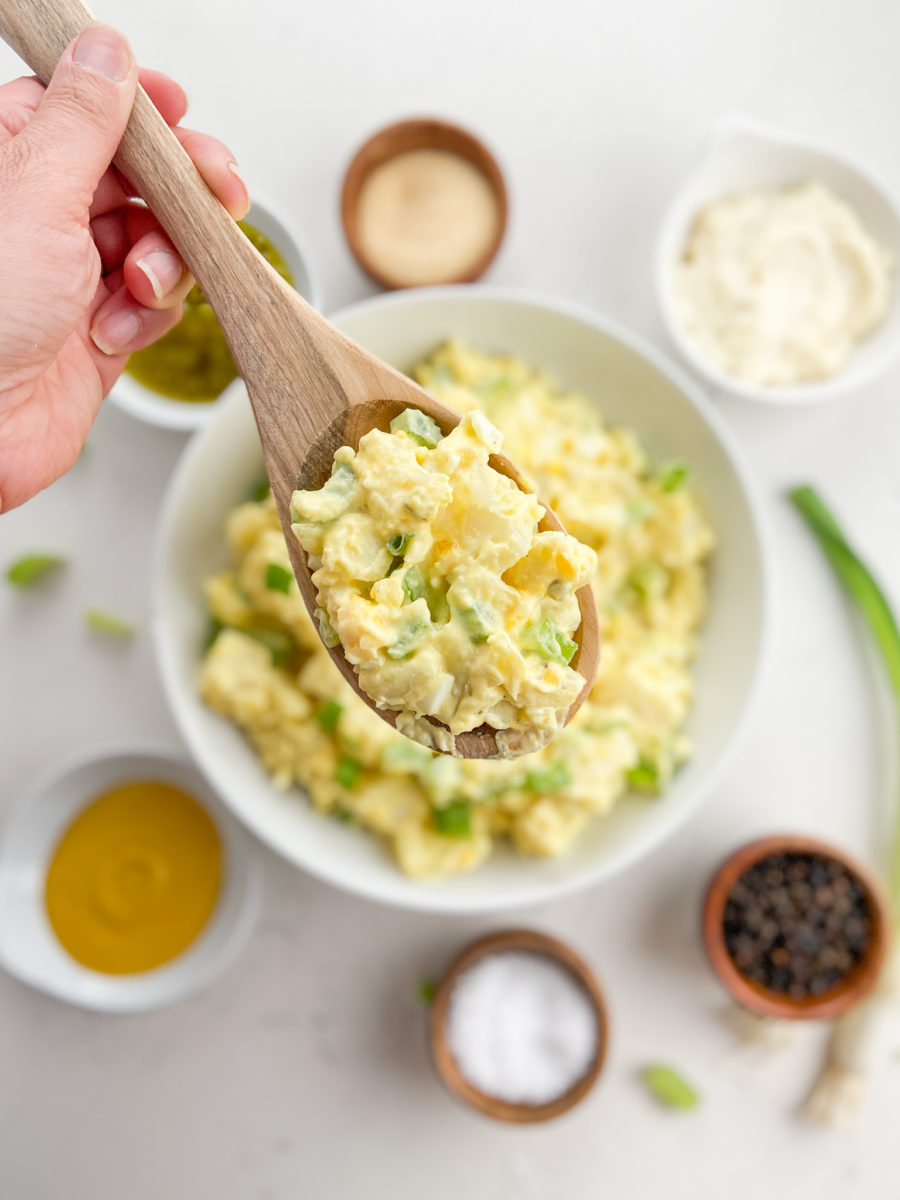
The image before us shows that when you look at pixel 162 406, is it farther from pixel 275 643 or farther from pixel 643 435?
pixel 643 435

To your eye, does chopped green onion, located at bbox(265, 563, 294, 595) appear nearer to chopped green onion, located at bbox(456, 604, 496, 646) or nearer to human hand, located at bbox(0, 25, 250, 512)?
human hand, located at bbox(0, 25, 250, 512)

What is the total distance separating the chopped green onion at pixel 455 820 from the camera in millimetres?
2576

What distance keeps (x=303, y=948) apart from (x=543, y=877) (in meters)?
0.82

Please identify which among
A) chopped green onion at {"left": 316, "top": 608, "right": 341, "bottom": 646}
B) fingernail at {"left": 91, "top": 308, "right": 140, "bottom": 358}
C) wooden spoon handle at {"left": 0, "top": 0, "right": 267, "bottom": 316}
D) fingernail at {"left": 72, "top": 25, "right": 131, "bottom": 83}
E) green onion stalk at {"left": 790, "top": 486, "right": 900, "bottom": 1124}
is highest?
fingernail at {"left": 72, "top": 25, "right": 131, "bottom": 83}

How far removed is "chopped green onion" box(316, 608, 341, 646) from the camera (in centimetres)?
165

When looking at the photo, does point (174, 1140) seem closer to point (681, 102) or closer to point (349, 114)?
point (349, 114)

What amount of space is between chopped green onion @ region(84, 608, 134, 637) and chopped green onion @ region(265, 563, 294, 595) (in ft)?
2.17

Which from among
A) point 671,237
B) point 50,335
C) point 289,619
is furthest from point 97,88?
point 671,237

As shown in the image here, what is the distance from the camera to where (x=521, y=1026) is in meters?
2.88

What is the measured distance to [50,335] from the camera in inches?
70.6

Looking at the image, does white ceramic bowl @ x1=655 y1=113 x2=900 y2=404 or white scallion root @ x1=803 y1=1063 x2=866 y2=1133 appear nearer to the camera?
white ceramic bowl @ x1=655 y1=113 x2=900 y2=404

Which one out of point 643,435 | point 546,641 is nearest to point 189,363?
point 643,435

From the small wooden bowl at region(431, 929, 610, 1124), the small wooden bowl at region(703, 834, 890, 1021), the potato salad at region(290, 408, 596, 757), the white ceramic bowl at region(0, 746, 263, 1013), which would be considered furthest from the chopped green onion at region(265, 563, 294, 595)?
the small wooden bowl at region(703, 834, 890, 1021)

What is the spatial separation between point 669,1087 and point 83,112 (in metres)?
2.85
